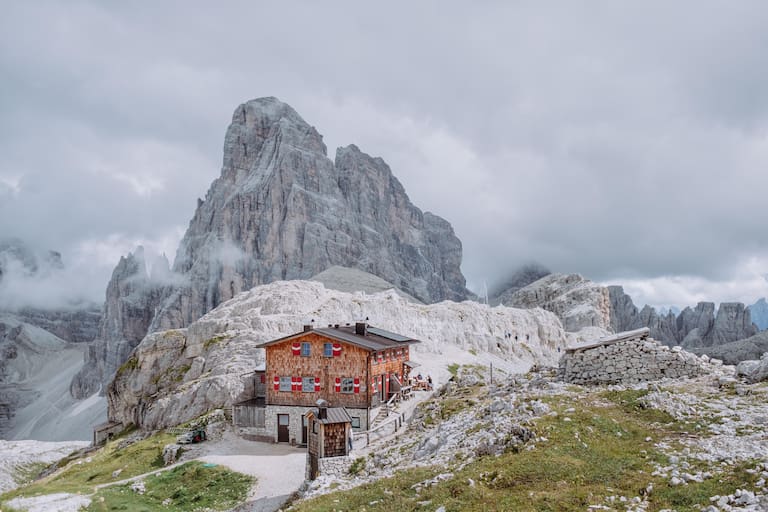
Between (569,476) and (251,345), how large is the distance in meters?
61.5

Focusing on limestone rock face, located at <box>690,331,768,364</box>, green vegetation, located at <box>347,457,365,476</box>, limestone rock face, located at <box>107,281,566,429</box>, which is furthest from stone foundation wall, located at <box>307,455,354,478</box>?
limestone rock face, located at <box>690,331,768,364</box>

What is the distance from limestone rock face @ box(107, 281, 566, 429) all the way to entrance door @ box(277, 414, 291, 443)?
1578cm

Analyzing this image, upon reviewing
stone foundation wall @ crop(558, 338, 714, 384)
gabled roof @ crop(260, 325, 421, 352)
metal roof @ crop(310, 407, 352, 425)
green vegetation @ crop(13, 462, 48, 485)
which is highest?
gabled roof @ crop(260, 325, 421, 352)

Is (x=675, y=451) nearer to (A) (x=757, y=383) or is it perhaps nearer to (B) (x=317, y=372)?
(A) (x=757, y=383)

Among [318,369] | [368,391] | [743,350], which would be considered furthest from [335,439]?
[743,350]

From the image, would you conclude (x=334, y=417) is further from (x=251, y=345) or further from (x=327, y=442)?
(x=251, y=345)

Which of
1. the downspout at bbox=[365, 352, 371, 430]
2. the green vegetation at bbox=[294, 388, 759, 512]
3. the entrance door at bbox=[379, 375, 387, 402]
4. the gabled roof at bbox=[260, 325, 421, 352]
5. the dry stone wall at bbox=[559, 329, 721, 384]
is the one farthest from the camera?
the entrance door at bbox=[379, 375, 387, 402]

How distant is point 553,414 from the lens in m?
23.2

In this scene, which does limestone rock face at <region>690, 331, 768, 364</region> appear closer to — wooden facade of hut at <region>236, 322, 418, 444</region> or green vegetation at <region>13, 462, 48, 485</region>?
wooden facade of hut at <region>236, 322, 418, 444</region>

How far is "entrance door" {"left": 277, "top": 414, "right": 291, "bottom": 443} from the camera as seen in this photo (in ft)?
155

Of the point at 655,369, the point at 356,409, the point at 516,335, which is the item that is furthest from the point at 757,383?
the point at 516,335

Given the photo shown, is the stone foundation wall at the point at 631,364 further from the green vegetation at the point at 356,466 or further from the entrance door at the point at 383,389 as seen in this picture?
the entrance door at the point at 383,389

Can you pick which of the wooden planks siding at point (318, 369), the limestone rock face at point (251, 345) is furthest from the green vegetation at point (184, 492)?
the limestone rock face at point (251, 345)

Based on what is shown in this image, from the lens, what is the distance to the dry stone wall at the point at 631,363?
28609mm
